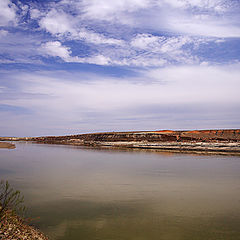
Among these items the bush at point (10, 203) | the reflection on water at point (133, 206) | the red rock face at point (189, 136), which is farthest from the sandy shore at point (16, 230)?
the red rock face at point (189, 136)

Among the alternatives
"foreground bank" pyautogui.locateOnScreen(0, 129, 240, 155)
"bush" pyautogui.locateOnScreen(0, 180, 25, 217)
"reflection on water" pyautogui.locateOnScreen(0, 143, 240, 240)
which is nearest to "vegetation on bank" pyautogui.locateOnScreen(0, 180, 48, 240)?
"bush" pyautogui.locateOnScreen(0, 180, 25, 217)

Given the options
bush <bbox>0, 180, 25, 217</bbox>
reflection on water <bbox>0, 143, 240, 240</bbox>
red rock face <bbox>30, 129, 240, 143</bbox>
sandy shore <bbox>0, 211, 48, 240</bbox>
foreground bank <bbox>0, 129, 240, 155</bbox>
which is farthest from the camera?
red rock face <bbox>30, 129, 240, 143</bbox>

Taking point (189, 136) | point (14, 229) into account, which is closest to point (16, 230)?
point (14, 229)

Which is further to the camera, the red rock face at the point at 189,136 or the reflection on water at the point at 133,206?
the red rock face at the point at 189,136

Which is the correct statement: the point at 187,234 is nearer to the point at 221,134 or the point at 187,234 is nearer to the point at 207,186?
the point at 207,186

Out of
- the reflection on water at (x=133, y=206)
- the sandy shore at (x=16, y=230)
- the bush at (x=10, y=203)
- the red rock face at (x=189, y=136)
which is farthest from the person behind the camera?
the red rock face at (x=189, y=136)

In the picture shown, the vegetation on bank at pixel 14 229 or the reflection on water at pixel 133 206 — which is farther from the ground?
the vegetation on bank at pixel 14 229

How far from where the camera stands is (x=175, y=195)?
9031mm

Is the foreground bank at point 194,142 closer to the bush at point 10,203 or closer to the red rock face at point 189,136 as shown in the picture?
the red rock face at point 189,136

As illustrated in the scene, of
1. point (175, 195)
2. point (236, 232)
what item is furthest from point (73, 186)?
point (236, 232)

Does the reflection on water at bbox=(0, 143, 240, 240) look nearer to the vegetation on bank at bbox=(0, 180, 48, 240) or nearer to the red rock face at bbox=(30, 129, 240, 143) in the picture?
the vegetation on bank at bbox=(0, 180, 48, 240)

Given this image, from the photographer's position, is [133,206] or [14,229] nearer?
[14,229]

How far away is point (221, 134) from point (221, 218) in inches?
1338

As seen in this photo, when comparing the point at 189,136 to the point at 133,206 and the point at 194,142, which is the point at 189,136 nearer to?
the point at 194,142
